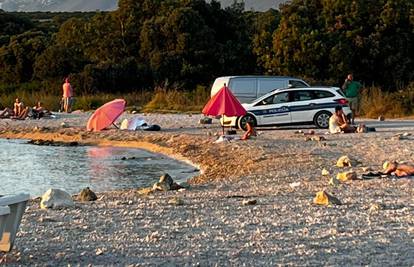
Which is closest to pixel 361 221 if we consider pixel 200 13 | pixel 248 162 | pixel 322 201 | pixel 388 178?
pixel 322 201

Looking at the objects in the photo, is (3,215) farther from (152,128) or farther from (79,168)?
(152,128)

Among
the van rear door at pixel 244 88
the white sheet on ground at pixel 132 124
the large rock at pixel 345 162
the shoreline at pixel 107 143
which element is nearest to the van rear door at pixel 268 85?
the van rear door at pixel 244 88

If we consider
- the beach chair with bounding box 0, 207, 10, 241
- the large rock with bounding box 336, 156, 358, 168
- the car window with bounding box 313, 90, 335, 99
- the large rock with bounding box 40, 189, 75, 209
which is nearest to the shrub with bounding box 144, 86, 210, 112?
the car window with bounding box 313, 90, 335, 99

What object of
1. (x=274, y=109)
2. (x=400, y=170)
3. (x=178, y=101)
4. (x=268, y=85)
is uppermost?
(x=268, y=85)

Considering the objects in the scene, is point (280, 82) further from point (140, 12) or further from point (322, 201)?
point (140, 12)

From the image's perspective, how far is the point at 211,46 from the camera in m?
55.9

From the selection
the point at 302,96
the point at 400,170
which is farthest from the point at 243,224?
the point at 302,96

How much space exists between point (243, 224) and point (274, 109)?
18115 mm

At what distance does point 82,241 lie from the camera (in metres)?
9.71

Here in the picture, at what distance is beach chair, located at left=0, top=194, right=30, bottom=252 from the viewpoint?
805cm

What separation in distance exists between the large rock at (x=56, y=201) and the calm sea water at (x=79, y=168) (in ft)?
13.9

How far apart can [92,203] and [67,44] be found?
51.0 metres

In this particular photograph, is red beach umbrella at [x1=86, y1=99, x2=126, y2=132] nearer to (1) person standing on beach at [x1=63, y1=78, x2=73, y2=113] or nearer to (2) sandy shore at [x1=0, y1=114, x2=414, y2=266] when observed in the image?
(1) person standing on beach at [x1=63, y1=78, x2=73, y2=113]

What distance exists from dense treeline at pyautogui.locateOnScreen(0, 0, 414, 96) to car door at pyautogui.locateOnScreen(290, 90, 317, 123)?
1680cm
